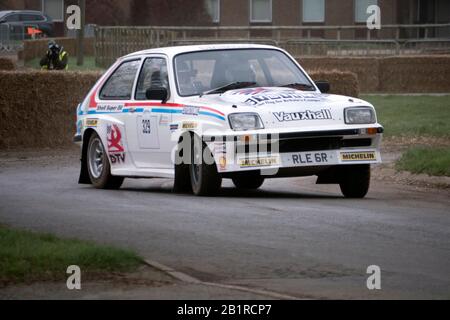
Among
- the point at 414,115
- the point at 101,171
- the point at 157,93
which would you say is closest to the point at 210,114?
the point at 157,93

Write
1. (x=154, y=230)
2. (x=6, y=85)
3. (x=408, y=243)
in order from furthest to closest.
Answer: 1. (x=6, y=85)
2. (x=154, y=230)
3. (x=408, y=243)

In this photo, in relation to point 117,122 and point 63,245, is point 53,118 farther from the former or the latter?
point 63,245

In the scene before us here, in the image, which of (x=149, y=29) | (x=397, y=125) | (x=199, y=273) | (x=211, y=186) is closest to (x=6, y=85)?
(x=397, y=125)

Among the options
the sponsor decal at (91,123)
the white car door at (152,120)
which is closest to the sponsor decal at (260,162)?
the white car door at (152,120)

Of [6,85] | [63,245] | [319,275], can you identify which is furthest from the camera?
[6,85]

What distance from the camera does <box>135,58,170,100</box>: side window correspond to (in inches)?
533

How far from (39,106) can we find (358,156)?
1167 cm

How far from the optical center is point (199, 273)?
792cm

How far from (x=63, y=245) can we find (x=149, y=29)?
33436 millimetres

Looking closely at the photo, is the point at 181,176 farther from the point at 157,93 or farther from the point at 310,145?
the point at 310,145

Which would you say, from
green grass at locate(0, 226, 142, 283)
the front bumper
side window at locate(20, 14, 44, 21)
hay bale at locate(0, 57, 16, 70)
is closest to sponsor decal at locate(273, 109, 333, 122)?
the front bumper

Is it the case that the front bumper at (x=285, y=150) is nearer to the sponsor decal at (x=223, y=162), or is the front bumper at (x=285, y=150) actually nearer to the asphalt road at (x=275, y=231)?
the sponsor decal at (x=223, y=162)

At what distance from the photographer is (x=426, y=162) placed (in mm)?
15602

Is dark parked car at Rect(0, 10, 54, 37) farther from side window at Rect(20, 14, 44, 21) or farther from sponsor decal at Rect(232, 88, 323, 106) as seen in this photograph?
sponsor decal at Rect(232, 88, 323, 106)
